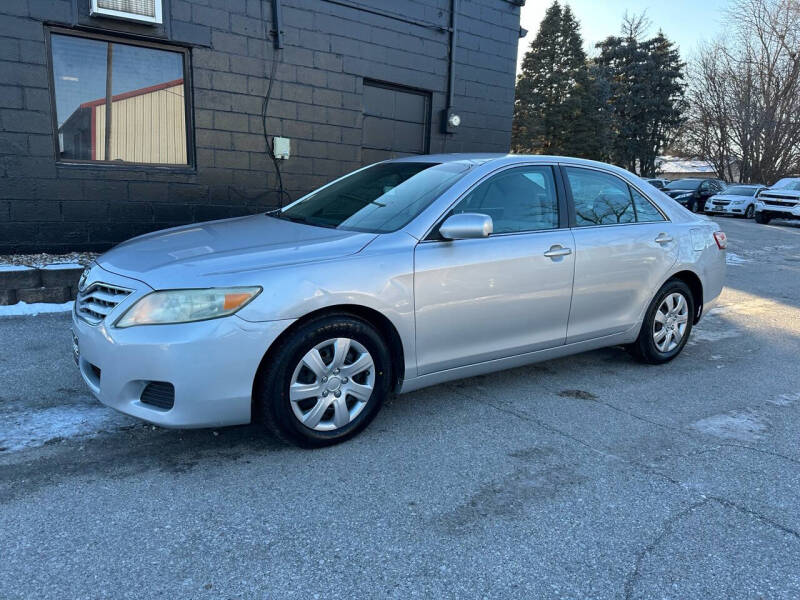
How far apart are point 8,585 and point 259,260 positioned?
1.63m

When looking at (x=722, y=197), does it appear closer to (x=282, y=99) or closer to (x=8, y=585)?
(x=282, y=99)

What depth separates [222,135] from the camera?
24.3ft

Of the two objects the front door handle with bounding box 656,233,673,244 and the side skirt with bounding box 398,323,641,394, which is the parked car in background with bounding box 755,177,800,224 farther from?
the side skirt with bounding box 398,323,641,394

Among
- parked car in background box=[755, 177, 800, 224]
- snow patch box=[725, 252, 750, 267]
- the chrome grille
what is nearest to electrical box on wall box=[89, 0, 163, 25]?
the chrome grille

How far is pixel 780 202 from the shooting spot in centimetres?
2000

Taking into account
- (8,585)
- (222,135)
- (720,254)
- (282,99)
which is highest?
(282,99)

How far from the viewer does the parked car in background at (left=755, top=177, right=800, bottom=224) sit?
19672 millimetres

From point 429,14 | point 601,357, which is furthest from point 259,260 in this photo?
point 429,14

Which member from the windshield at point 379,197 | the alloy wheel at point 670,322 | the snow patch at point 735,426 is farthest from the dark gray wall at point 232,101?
the snow patch at point 735,426

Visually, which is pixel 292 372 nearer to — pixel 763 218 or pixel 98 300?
pixel 98 300

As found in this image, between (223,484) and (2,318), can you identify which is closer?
(223,484)

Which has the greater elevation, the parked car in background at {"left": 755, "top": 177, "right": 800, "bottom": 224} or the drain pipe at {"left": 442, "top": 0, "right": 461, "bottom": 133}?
the drain pipe at {"left": 442, "top": 0, "right": 461, "bottom": 133}

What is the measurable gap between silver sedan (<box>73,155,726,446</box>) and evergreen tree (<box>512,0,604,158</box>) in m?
35.5

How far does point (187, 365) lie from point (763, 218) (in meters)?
22.8
